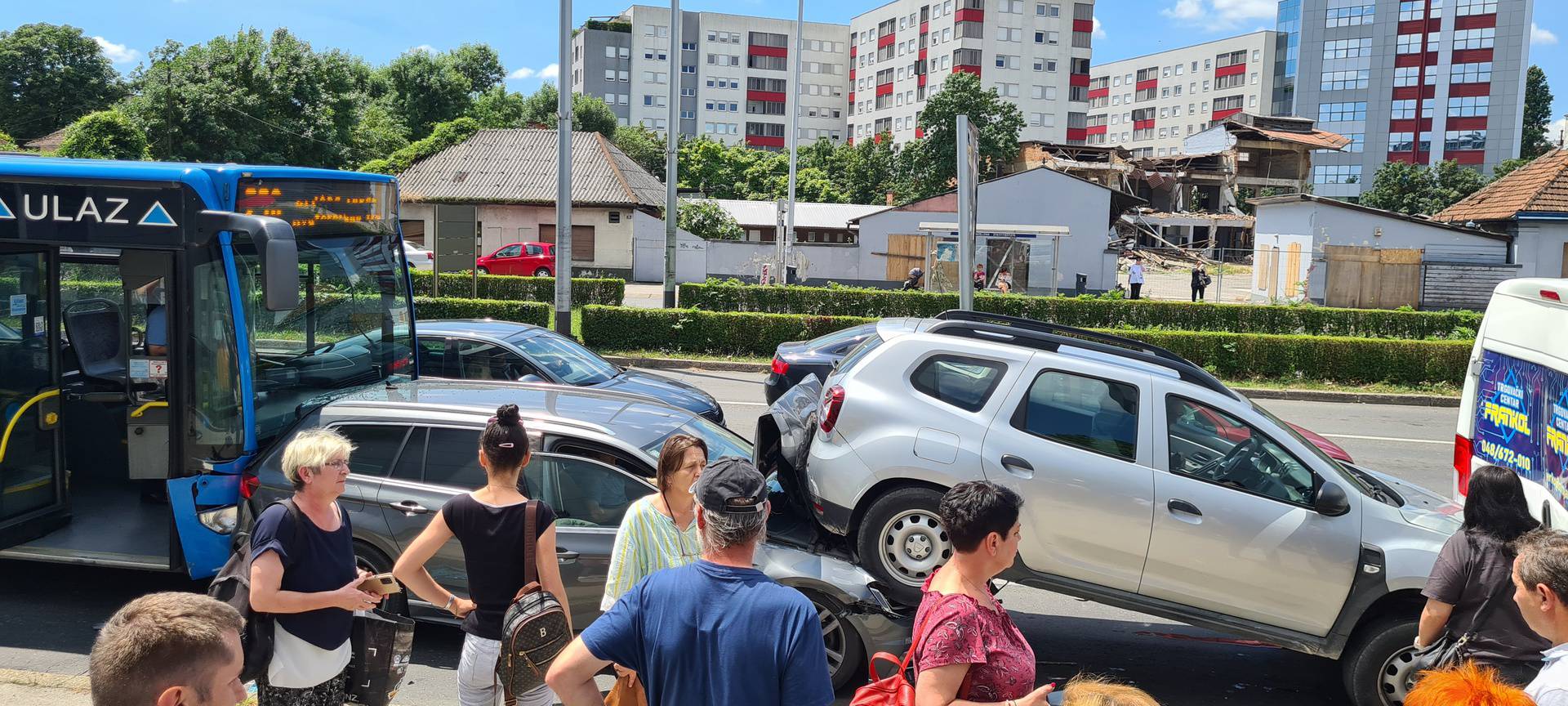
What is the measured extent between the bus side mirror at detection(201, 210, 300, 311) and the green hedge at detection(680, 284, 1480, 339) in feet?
56.7

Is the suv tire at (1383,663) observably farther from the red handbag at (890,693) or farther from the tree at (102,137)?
the tree at (102,137)

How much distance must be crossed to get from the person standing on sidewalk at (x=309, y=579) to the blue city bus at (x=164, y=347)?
245 centimetres

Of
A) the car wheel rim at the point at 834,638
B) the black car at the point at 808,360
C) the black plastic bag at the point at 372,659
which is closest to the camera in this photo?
the black plastic bag at the point at 372,659

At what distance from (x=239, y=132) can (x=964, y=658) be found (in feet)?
156

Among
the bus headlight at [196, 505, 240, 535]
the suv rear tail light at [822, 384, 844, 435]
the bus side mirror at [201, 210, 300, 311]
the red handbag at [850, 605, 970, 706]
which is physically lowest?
the bus headlight at [196, 505, 240, 535]

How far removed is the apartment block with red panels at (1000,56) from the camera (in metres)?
90.2

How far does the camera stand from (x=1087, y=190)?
4412 cm

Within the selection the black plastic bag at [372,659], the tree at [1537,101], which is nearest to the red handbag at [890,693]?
the black plastic bag at [372,659]

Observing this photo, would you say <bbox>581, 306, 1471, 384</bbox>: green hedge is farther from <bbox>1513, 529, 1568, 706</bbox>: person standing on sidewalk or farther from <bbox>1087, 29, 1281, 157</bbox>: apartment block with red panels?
<bbox>1087, 29, 1281, 157</bbox>: apartment block with red panels

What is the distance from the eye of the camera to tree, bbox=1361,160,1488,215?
A: 234 feet

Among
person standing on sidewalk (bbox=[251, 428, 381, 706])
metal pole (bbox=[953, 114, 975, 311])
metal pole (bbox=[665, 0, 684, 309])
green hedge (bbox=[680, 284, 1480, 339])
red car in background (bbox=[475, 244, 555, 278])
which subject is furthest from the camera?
red car in background (bbox=[475, 244, 555, 278])

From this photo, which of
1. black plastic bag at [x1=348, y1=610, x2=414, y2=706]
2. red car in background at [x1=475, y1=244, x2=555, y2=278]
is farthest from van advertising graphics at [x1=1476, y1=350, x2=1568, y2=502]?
red car in background at [x1=475, y1=244, x2=555, y2=278]

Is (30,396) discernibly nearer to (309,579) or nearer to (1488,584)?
(309,579)

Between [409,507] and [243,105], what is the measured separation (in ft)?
143
